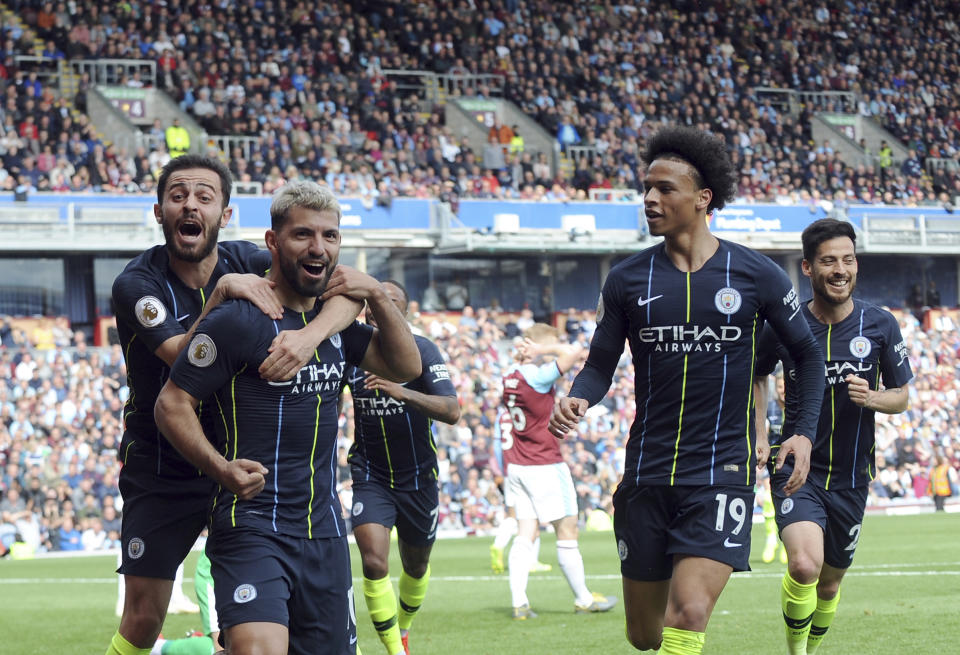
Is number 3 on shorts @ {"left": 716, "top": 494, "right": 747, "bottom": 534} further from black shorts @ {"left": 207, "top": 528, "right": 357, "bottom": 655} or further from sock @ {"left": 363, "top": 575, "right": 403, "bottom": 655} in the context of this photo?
sock @ {"left": 363, "top": 575, "right": 403, "bottom": 655}

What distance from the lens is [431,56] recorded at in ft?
130

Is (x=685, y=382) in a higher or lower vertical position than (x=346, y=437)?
higher

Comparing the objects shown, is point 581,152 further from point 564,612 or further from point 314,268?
point 314,268

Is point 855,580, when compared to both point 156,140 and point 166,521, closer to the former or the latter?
point 166,521

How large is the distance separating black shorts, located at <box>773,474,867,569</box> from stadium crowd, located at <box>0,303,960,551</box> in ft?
41.2

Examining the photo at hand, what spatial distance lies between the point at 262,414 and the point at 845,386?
416 cm

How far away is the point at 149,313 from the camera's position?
19.5ft

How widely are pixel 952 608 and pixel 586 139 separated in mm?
28656

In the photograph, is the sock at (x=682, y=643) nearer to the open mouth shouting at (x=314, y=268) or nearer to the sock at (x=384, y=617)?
the open mouth shouting at (x=314, y=268)

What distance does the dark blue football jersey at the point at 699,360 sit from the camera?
6301 millimetres

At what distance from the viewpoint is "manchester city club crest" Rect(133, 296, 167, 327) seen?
5.94 meters

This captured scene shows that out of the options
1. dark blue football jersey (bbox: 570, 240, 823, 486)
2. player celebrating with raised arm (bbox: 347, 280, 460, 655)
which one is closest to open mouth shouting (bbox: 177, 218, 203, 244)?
dark blue football jersey (bbox: 570, 240, 823, 486)

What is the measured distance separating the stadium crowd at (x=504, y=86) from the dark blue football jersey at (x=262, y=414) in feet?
84.6

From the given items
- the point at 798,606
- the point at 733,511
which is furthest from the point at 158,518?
the point at 798,606
